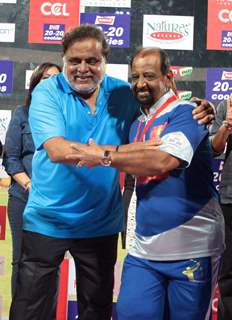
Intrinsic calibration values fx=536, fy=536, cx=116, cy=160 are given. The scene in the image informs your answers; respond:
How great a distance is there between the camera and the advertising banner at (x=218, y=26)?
3.27 m

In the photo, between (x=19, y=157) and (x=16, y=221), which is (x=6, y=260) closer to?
(x=16, y=221)

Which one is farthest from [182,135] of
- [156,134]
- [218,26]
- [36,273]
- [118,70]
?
[218,26]

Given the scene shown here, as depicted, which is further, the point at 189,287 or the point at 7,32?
the point at 7,32

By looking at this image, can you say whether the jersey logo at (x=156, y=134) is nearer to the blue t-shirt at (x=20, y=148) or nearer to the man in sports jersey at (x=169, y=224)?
the man in sports jersey at (x=169, y=224)

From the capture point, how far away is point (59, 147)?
181 centimetres

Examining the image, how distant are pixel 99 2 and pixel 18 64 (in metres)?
0.62

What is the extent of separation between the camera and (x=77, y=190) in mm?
2002

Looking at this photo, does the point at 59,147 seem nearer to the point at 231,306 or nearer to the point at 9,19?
the point at 231,306

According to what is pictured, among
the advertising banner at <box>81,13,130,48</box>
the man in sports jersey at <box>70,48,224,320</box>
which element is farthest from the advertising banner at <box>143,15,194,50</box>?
the man in sports jersey at <box>70,48,224,320</box>

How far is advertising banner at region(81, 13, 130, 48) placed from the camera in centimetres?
326

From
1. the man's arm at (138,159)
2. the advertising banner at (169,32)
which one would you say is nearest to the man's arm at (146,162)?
the man's arm at (138,159)

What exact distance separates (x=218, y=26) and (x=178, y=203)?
183cm

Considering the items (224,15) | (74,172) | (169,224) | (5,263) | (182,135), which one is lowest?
(5,263)

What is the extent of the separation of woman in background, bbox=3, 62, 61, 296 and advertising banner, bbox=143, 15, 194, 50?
748 mm
